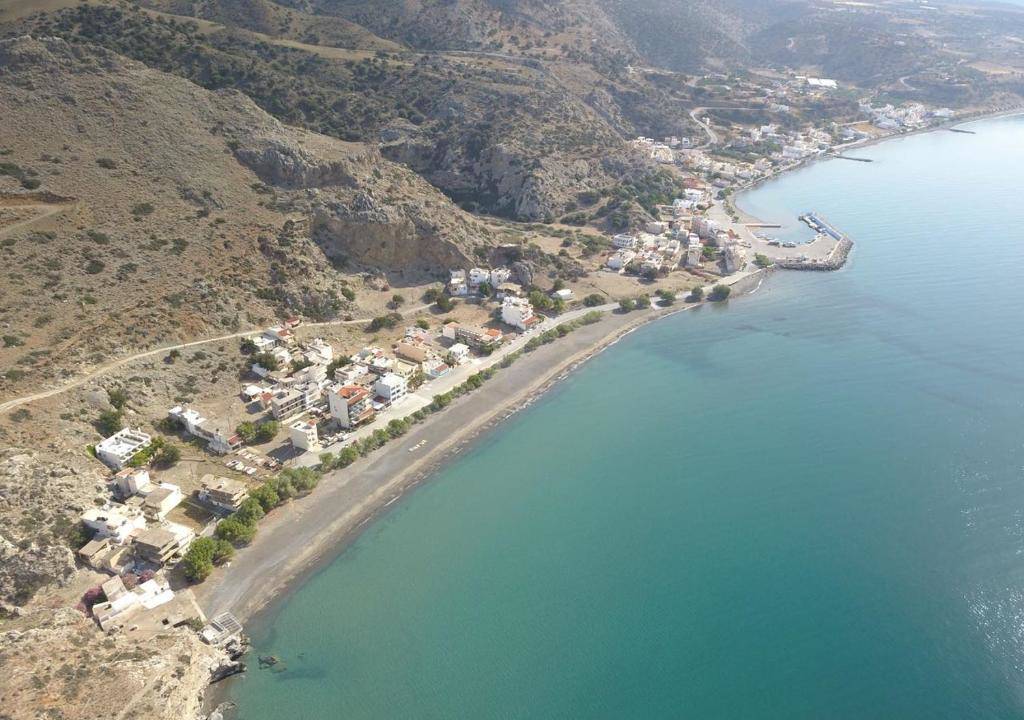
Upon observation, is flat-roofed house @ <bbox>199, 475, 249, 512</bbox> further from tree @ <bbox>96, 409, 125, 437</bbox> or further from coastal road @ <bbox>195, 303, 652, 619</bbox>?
tree @ <bbox>96, 409, 125, 437</bbox>

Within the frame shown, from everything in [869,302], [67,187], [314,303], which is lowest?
[869,302]

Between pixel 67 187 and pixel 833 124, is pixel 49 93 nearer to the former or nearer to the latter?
pixel 67 187

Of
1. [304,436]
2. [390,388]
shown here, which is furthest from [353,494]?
[390,388]

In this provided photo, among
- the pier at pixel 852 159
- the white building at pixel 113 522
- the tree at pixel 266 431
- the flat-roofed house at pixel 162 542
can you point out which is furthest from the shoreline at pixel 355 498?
the pier at pixel 852 159

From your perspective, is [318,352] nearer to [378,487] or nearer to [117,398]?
[117,398]

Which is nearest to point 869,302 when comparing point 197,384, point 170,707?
point 197,384

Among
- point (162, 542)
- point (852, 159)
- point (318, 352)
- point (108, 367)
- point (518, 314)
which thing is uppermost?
point (108, 367)

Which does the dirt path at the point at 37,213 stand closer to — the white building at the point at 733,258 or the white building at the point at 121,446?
the white building at the point at 121,446
